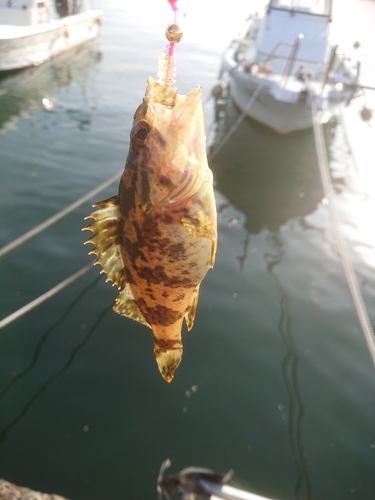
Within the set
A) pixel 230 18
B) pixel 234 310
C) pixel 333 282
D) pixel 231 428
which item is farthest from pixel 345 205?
pixel 230 18

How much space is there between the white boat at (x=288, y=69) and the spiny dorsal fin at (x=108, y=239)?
35.0 feet

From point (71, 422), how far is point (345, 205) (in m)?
8.32

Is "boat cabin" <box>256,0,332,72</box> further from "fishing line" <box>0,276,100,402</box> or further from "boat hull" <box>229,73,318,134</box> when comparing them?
"fishing line" <box>0,276,100,402</box>

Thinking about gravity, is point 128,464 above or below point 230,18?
below

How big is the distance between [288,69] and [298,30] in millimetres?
3735

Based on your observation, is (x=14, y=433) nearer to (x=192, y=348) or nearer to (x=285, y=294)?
(x=192, y=348)

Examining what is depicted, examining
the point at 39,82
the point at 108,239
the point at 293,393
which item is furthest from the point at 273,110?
the point at 108,239

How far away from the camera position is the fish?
1.98m

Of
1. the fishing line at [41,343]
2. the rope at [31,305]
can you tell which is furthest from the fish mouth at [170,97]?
the fishing line at [41,343]

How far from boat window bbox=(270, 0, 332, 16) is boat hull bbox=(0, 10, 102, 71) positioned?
9.79 metres

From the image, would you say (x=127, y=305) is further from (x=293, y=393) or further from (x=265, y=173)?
(x=265, y=173)

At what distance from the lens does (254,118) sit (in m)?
14.2

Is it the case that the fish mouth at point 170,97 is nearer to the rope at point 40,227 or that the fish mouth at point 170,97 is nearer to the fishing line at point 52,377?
the rope at point 40,227

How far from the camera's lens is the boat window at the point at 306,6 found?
48.2 feet
